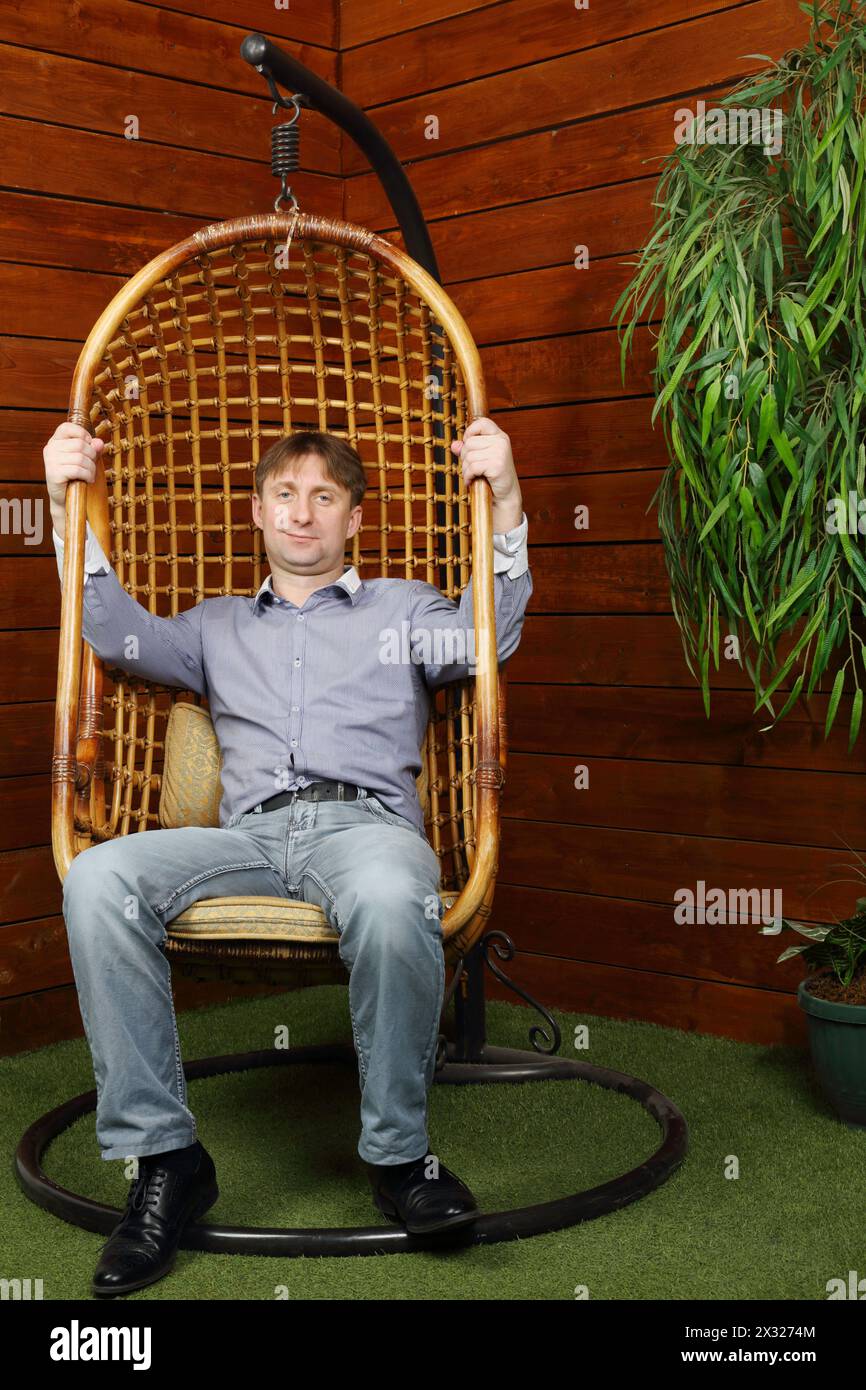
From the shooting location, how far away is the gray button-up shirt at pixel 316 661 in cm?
195

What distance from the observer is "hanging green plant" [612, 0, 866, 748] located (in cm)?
183

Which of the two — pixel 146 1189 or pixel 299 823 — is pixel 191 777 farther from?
pixel 146 1189

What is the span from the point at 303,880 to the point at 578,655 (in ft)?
3.44

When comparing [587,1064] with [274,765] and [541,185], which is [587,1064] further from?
[541,185]

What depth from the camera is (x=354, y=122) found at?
2.16 m

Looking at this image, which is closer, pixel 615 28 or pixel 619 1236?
pixel 619 1236

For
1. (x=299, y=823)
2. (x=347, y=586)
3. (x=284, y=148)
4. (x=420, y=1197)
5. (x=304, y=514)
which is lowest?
(x=420, y=1197)

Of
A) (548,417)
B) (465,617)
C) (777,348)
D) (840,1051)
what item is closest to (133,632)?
(465,617)

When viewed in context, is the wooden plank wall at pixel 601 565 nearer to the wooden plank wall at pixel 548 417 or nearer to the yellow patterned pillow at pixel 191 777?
the wooden plank wall at pixel 548 417

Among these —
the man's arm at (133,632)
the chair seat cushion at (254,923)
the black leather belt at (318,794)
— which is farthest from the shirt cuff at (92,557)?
the chair seat cushion at (254,923)

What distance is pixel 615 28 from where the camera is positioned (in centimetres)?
262

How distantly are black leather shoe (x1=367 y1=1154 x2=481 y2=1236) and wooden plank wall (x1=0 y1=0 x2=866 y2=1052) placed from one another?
1.03 meters

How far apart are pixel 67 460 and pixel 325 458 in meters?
0.39
